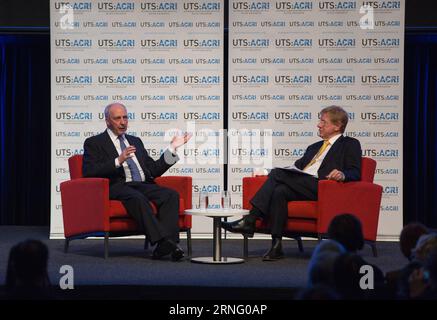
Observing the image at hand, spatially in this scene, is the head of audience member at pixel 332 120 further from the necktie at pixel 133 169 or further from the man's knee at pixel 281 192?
the necktie at pixel 133 169

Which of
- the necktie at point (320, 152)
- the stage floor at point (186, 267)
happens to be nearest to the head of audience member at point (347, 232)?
the stage floor at point (186, 267)

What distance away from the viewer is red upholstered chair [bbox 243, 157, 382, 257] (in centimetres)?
643

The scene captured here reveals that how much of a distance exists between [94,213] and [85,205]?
121 mm

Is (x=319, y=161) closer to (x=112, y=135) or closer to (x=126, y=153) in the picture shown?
(x=126, y=153)

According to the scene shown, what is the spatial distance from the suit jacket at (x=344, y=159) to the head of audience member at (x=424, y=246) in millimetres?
3070

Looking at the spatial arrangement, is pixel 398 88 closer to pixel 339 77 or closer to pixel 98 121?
pixel 339 77

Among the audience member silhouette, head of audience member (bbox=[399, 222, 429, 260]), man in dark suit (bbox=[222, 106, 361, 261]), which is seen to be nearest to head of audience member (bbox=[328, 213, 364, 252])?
head of audience member (bbox=[399, 222, 429, 260])

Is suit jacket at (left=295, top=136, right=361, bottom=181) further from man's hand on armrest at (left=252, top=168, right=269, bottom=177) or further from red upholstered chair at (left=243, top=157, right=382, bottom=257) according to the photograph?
man's hand on armrest at (left=252, top=168, right=269, bottom=177)

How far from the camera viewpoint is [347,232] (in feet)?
11.3

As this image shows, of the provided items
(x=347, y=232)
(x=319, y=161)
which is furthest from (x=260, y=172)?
(x=347, y=232)

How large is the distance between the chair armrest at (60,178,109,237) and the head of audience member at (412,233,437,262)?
3.41 meters

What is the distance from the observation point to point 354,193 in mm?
6516
